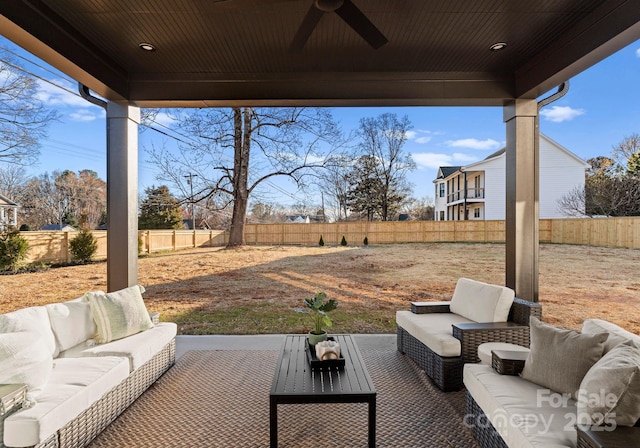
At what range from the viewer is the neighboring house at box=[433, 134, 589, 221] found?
21.4ft

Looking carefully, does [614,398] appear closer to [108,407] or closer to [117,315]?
[108,407]

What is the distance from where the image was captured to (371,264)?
22.4ft

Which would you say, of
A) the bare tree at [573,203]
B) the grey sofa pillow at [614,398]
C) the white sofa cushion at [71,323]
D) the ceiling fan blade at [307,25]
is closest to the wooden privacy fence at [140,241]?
the white sofa cushion at [71,323]

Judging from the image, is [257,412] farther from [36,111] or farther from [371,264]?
[36,111]

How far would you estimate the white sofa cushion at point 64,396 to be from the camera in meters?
1.64

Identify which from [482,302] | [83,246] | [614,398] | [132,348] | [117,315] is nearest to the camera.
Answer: [614,398]

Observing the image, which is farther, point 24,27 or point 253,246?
point 253,246

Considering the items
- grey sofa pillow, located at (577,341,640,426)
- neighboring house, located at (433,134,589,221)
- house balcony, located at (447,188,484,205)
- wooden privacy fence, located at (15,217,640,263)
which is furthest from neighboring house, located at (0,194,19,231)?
house balcony, located at (447,188,484,205)

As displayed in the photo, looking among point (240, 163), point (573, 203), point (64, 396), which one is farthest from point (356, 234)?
point (64, 396)

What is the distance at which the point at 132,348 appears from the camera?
2.67 meters

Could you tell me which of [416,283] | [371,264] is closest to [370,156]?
[371,264]

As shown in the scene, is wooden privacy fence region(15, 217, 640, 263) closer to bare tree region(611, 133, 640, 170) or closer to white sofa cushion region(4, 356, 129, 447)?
bare tree region(611, 133, 640, 170)

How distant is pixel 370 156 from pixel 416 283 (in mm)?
2823

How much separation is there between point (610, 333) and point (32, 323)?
354 cm
